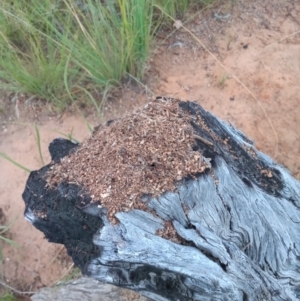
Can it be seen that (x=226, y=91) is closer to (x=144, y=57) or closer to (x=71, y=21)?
(x=144, y=57)

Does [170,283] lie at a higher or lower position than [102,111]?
higher

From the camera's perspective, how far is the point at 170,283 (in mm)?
1397

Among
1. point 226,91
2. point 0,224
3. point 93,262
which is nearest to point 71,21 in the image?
point 226,91

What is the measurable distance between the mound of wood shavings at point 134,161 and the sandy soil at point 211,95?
0.98 metres

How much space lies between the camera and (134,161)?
1.38m

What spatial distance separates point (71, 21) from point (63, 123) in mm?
533

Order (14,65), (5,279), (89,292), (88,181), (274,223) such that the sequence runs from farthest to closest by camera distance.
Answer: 1. (14,65)
2. (5,279)
3. (89,292)
4. (274,223)
5. (88,181)

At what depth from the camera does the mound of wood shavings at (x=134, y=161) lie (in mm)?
1360

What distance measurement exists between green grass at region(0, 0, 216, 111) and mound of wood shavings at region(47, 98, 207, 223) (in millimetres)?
931

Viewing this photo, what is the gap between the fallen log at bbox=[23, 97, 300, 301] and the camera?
1.34m

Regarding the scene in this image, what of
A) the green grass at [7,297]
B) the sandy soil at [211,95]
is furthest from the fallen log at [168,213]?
the sandy soil at [211,95]

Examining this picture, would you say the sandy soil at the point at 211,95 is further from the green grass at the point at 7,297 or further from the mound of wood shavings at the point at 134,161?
the mound of wood shavings at the point at 134,161

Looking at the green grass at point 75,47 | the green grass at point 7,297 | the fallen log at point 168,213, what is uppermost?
the fallen log at point 168,213

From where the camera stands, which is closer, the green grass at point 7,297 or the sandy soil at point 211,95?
the green grass at point 7,297
